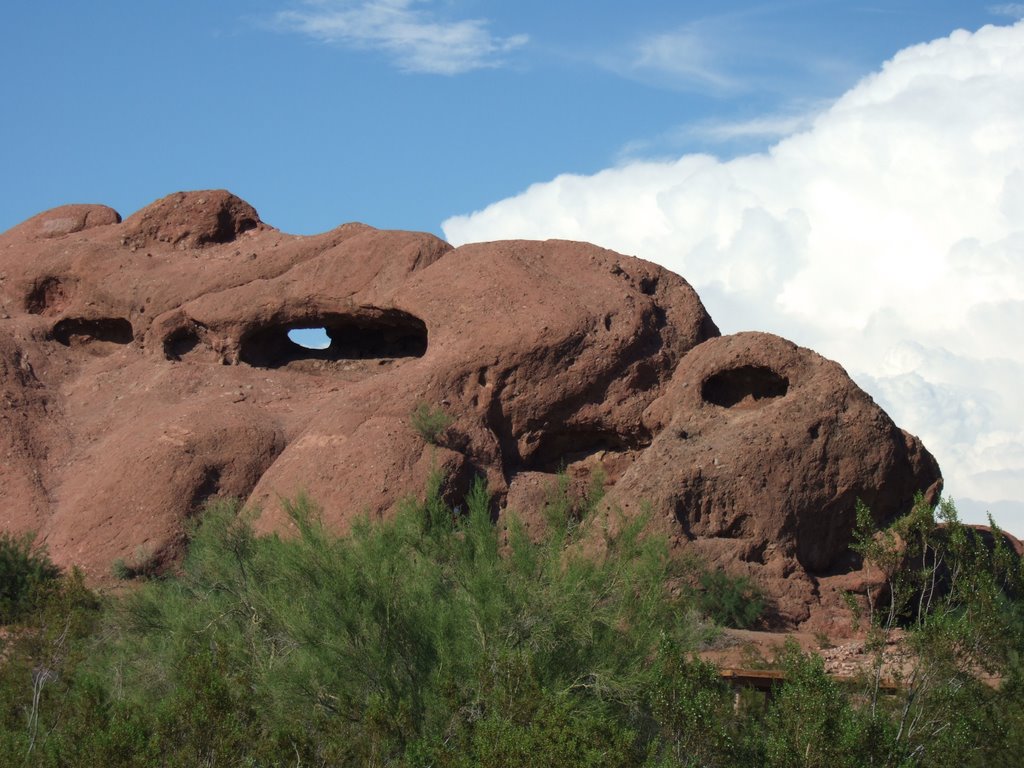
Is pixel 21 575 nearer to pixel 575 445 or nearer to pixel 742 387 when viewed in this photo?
pixel 575 445

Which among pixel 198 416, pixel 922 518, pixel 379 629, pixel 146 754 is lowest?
pixel 146 754

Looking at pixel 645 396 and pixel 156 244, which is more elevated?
pixel 156 244

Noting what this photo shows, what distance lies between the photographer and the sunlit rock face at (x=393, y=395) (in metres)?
22.7

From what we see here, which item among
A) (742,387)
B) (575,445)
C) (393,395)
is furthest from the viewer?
(575,445)

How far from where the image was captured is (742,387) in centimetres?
2462

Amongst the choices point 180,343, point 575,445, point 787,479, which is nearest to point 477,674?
point 787,479

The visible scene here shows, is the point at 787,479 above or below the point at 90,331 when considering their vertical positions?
below

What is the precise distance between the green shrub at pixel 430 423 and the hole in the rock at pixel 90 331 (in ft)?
25.6

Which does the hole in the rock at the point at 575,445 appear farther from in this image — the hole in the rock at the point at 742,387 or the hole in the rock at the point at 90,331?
the hole in the rock at the point at 90,331

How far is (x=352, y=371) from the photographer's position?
91.0ft

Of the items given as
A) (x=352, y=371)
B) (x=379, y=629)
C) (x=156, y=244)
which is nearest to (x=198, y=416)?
(x=352, y=371)

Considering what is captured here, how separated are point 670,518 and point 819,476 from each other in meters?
2.39

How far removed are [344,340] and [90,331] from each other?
16.0ft

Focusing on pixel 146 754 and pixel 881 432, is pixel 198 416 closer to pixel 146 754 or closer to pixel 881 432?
pixel 881 432
